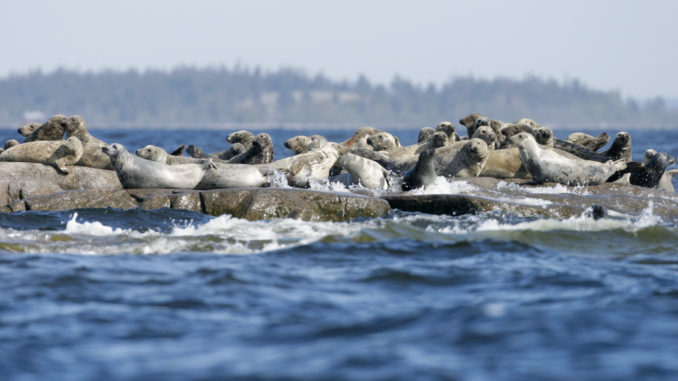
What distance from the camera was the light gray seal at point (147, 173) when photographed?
507 inches

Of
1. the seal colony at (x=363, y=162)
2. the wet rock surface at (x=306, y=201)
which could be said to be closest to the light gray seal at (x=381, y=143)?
the seal colony at (x=363, y=162)

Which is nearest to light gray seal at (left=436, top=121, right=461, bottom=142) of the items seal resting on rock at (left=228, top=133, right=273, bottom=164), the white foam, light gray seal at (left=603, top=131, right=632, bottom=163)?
light gray seal at (left=603, top=131, right=632, bottom=163)

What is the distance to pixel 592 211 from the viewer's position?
11.3 metres

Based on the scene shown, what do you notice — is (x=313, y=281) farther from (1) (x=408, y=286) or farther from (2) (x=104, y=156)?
(2) (x=104, y=156)

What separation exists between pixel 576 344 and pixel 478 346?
2.12ft

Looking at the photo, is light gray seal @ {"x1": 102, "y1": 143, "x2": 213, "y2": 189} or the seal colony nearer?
light gray seal @ {"x1": 102, "y1": 143, "x2": 213, "y2": 189}

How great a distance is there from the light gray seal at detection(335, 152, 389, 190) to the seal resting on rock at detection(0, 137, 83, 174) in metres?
3.88

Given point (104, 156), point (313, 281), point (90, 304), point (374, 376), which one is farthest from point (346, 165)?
point (374, 376)

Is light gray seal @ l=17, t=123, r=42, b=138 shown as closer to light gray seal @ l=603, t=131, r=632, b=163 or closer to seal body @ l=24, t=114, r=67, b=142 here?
seal body @ l=24, t=114, r=67, b=142

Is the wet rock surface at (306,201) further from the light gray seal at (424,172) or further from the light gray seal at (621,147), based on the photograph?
the light gray seal at (621,147)

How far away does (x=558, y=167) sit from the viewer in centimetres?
1428

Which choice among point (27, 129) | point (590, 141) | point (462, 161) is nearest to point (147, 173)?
point (27, 129)

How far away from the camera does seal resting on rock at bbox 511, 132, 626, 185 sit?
46.9 ft

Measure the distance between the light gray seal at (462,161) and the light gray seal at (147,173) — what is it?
12.9 feet
